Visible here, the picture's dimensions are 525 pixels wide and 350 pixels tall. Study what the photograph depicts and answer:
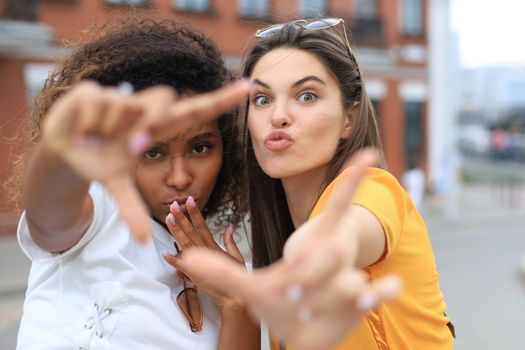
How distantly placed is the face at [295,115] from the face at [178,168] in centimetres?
14

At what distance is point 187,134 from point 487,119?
140 feet

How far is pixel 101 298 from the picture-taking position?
1349 mm

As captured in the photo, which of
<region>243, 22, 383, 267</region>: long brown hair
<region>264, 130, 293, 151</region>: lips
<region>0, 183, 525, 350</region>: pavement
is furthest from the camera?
<region>0, 183, 525, 350</region>: pavement

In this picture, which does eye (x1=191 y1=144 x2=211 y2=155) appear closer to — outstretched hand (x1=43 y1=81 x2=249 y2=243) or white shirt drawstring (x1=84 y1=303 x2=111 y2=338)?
white shirt drawstring (x1=84 y1=303 x2=111 y2=338)

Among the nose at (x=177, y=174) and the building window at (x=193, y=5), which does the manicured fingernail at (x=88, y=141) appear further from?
the building window at (x=193, y=5)

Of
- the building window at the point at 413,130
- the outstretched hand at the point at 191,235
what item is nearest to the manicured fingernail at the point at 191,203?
the outstretched hand at the point at 191,235

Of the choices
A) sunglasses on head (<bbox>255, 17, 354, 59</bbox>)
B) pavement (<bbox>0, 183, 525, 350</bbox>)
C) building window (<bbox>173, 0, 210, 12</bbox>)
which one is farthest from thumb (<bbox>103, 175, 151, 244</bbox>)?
building window (<bbox>173, 0, 210, 12</bbox>)

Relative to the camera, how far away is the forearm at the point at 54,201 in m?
1.00

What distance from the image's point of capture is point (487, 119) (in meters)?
41.0

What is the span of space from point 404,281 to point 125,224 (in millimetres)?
622

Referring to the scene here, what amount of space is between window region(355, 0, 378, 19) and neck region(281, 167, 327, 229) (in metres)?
14.4

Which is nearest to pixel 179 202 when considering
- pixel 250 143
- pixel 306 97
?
pixel 250 143

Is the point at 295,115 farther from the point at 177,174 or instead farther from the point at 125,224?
the point at 125,224

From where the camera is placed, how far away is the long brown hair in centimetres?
154
